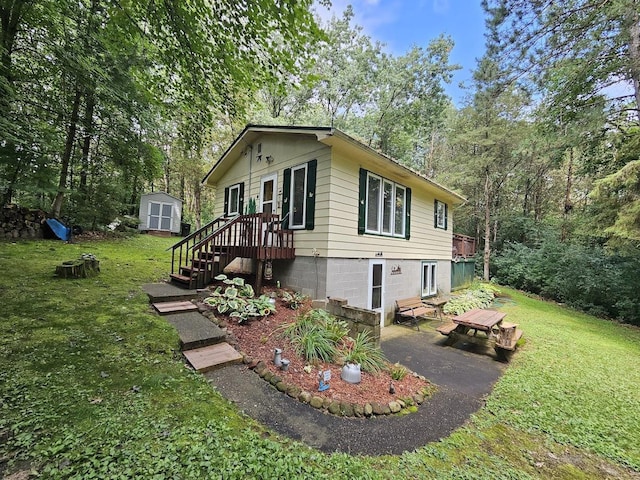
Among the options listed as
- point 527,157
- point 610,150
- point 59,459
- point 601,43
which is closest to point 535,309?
point 610,150

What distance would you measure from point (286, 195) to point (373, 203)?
2426 mm

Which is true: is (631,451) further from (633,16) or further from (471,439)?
(633,16)

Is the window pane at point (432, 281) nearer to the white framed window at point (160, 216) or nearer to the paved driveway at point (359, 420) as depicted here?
the paved driveway at point (359, 420)

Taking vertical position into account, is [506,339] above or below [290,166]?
below

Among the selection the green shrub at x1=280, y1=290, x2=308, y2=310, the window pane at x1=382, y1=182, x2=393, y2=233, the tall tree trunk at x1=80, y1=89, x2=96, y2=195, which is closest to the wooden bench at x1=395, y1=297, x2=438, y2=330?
the window pane at x1=382, y1=182, x2=393, y2=233

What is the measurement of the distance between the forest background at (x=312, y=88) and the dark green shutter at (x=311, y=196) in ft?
5.50

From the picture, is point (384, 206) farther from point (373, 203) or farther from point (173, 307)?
point (173, 307)

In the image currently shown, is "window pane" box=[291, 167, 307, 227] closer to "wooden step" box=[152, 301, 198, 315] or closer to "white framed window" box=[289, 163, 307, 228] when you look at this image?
"white framed window" box=[289, 163, 307, 228]

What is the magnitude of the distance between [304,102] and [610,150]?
16444 mm

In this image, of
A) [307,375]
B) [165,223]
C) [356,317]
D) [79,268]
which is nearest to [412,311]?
[356,317]

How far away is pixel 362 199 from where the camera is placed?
702 centimetres

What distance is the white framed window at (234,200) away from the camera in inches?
368

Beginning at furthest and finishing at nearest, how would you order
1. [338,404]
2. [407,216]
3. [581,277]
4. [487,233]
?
[487,233]
[581,277]
[407,216]
[338,404]

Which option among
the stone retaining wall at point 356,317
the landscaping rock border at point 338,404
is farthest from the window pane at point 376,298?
the landscaping rock border at point 338,404
